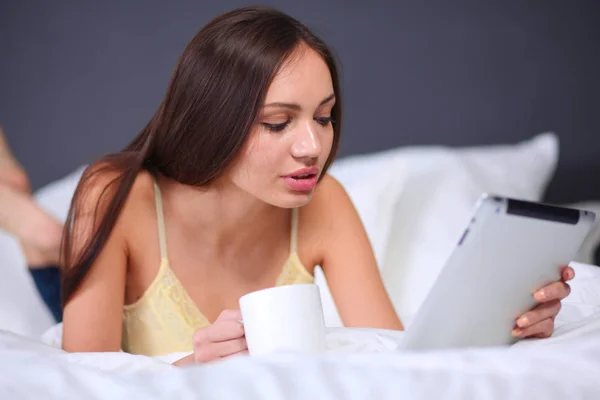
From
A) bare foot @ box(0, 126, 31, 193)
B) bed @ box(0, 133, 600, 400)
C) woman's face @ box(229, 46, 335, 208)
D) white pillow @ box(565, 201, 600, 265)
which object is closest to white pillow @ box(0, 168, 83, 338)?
bed @ box(0, 133, 600, 400)

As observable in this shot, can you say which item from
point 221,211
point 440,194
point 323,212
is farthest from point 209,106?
point 440,194

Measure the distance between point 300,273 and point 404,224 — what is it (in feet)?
1.48

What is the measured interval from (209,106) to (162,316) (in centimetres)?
41

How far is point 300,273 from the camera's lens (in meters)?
1.41

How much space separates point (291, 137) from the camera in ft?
3.62

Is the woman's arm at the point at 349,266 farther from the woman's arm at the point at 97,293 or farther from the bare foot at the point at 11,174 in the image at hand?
the bare foot at the point at 11,174

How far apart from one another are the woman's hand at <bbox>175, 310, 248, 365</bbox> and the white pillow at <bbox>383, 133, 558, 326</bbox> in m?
0.73

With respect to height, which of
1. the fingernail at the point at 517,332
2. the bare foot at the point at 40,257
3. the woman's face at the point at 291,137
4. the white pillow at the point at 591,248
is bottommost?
the bare foot at the point at 40,257

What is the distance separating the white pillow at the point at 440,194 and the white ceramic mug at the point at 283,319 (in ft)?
2.55

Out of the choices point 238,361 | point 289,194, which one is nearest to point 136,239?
point 289,194

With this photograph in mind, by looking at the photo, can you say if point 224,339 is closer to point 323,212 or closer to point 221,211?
point 221,211

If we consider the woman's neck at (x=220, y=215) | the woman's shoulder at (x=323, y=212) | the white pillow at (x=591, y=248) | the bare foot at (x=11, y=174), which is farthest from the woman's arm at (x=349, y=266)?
the bare foot at (x=11, y=174)

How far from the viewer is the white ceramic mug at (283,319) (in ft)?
2.63

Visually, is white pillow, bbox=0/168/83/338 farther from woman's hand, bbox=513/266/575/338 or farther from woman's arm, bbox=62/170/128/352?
woman's hand, bbox=513/266/575/338
